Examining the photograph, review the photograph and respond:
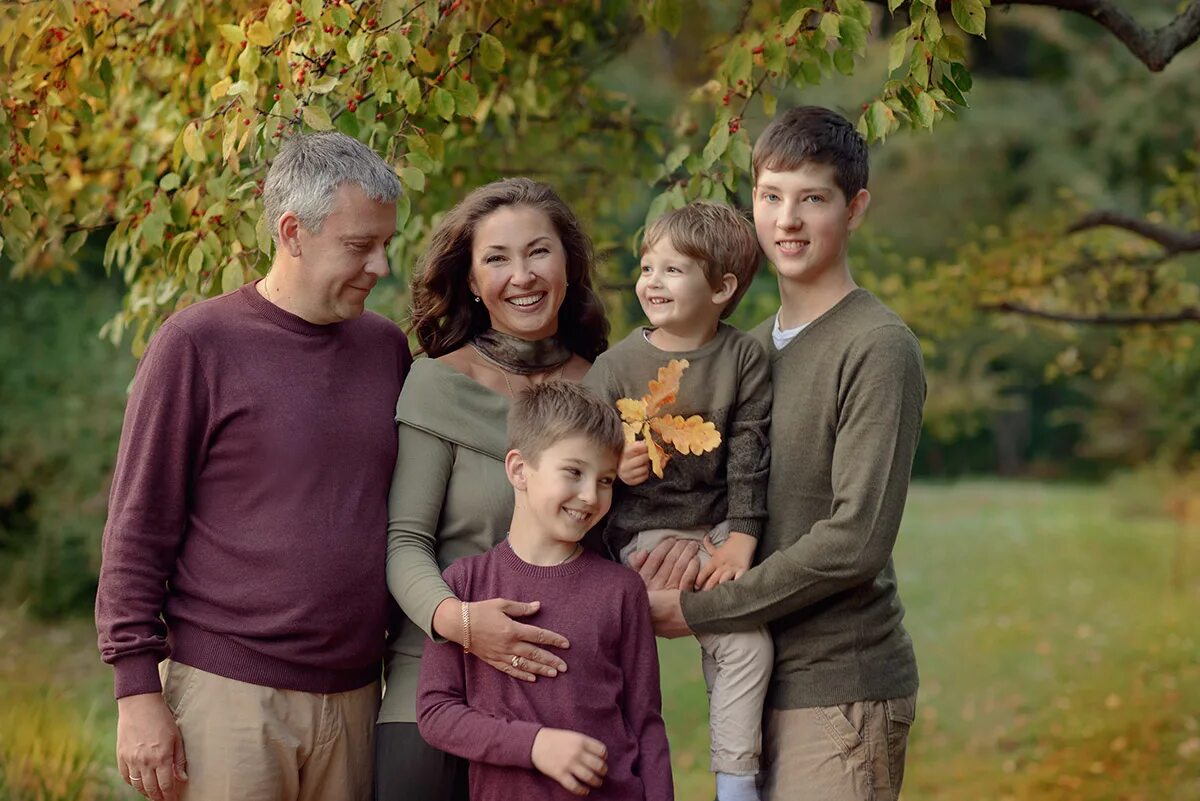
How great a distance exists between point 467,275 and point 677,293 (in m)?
0.47

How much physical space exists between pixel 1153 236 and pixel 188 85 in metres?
3.66

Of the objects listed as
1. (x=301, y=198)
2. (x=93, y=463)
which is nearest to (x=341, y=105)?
(x=301, y=198)

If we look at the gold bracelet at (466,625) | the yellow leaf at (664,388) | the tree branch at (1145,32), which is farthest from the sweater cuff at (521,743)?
the tree branch at (1145,32)

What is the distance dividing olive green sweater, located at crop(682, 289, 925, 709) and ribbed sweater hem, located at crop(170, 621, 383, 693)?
75 cm

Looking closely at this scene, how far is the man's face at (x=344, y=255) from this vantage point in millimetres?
2768

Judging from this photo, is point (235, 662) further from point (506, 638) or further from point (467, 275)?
point (467, 275)

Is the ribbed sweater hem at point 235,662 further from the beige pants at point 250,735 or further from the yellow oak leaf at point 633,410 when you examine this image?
the yellow oak leaf at point 633,410

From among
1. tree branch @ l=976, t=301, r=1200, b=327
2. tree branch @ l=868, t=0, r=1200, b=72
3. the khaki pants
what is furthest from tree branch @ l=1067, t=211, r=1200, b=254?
the khaki pants

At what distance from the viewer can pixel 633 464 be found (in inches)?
109

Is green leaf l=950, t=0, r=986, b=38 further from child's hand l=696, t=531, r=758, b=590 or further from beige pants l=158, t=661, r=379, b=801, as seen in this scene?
beige pants l=158, t=661, r=379, b=801

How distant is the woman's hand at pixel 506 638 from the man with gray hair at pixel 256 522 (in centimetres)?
26

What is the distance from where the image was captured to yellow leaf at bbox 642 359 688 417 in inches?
110

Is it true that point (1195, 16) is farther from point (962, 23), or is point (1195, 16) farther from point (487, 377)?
point (487, 377)

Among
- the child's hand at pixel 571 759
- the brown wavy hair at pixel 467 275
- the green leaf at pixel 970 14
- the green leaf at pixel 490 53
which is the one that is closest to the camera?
the child's hand at pixel 571 759
